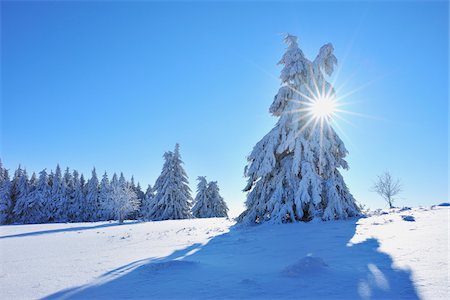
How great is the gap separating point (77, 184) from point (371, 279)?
218 ft

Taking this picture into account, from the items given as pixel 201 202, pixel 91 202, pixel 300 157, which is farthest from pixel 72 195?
pixel 300 157

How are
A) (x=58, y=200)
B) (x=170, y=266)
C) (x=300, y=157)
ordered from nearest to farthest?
(x=170, y=266), (x=300, y=157), (x=58, y=200)

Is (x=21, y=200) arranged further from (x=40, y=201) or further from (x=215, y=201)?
(x=215, y=201)

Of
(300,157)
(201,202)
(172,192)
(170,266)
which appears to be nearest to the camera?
(170,266)

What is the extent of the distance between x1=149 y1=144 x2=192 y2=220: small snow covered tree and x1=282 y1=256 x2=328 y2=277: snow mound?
106 feet

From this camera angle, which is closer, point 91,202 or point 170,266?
point 170,266

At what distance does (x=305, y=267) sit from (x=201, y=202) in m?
41.0

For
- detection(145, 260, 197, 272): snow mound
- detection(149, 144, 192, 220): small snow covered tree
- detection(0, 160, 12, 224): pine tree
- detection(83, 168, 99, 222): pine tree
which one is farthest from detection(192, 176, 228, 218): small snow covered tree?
detection(0, 160, 12, 224): pine tree

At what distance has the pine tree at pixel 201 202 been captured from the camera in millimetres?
44094

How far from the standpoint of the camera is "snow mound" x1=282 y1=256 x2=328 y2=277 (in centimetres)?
434

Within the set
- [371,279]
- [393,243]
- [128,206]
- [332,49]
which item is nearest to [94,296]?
[371,279]

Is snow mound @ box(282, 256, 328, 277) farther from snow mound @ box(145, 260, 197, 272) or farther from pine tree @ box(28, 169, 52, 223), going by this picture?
pine tree @ box(28, 169, 52, 223)

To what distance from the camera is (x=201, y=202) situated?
146 ft

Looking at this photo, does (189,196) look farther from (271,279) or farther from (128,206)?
(271,279)
